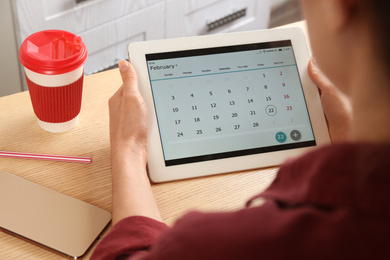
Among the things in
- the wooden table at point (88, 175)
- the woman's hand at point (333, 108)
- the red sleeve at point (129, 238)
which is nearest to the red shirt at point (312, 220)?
the red sleeve at point (129, 238)

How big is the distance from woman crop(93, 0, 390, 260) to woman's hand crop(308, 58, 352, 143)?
365 millimetres

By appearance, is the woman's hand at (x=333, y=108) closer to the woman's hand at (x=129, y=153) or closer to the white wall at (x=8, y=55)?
the woman's hand at (x=129, y=153)

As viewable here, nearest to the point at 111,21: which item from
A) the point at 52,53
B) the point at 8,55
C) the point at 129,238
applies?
the point at 8,55

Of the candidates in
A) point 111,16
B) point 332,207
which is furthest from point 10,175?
point 111,16

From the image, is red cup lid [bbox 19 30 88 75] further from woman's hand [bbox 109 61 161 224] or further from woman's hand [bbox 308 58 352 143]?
woman's hand [bbox 308 58 352 143]

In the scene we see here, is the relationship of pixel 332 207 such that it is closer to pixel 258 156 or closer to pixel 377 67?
pixel 377 67

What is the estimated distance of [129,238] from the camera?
679mm

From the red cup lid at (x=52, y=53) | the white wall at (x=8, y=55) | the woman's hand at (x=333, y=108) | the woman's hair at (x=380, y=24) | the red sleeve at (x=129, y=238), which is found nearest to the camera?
the woman's hair at (x=380, y=24)

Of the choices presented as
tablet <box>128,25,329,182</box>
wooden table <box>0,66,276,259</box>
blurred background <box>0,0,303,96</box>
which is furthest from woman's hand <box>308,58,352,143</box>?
blurred background <box>0,0,303,96</box>

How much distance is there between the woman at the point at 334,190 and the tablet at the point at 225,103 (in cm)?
31

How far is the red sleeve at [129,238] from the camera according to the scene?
2.17ft

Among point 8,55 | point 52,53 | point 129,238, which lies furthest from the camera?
point 8,55

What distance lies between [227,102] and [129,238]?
31cm

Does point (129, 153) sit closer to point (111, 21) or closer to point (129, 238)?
point (129, 238)
